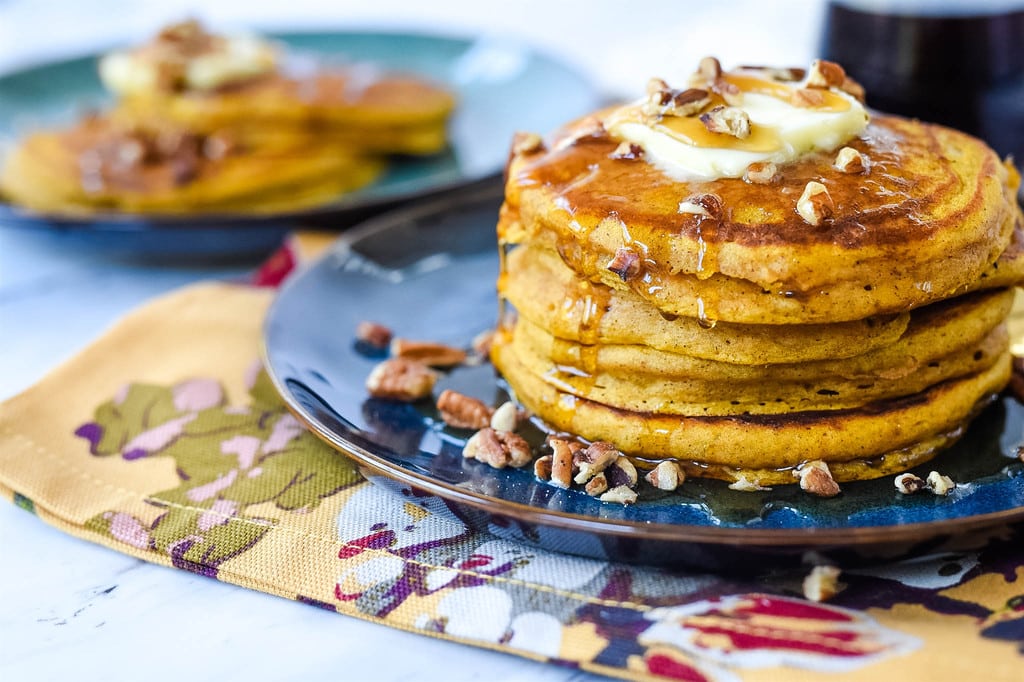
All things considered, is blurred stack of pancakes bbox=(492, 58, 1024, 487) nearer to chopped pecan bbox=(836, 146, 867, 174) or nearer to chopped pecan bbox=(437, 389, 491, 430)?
chopped pecan bbox=(836, 146, 867, 174)

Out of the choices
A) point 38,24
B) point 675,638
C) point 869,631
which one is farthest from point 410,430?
point 38,24

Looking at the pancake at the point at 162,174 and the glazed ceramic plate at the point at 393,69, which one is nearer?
the glazed ceramic plate at the point at 393,69

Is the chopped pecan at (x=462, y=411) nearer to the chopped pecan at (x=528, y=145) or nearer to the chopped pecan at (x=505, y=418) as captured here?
the chopped pecan at (x=505, y=418)

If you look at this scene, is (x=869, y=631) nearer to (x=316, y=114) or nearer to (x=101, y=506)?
(x=101, y=506)

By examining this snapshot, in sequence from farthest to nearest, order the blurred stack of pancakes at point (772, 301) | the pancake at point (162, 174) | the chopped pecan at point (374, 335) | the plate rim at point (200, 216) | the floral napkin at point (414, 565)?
the pancake at point (162, 174) → the plate rim at point (200, 216) → the chopped pecan at point (374, 335) → the blurred stack of pancakes at point (772, 301) → the floral napkin at point (414, 565)

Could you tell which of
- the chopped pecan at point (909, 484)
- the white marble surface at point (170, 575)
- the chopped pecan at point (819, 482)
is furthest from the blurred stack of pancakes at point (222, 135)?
the chopped pecan at point (909, 484)

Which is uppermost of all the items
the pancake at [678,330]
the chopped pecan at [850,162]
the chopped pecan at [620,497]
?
the chopped pecan at [850,162]

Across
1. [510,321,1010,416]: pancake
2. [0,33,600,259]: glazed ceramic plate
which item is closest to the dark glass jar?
[0,33,600,259]: glazed ceramic plate
